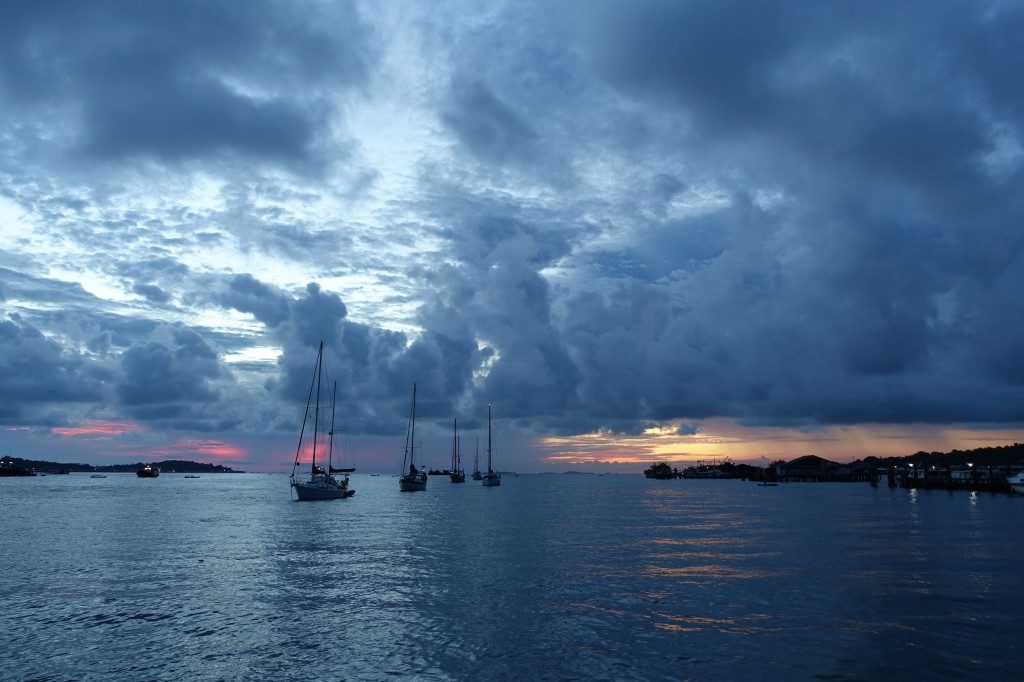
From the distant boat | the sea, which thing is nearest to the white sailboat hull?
the sea

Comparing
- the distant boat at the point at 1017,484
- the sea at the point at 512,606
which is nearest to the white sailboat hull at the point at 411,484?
the sea at the point at 512,606

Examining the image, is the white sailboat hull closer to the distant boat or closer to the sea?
the sea

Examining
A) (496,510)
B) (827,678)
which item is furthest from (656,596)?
(496,510)

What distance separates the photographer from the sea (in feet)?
72.6

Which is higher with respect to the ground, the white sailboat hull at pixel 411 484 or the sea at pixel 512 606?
the sea at pixel 512 606

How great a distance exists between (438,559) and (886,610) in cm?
2624

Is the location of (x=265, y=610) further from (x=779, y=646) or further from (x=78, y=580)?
(x=779, y=646)

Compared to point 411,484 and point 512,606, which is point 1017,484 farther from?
point 512,606

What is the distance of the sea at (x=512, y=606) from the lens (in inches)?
871

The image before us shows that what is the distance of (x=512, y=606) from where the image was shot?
1202 inches

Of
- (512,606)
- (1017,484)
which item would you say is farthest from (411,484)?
(512,606)

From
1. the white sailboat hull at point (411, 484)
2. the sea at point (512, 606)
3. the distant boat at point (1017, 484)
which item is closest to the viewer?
the sea at point (512, 606)

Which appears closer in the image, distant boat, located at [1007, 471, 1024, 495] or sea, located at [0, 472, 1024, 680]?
sea, located at [0, 472, 1024, 680]

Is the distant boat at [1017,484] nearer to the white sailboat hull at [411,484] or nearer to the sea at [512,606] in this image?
the sea at [512,606]
